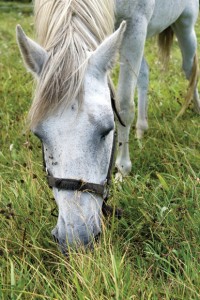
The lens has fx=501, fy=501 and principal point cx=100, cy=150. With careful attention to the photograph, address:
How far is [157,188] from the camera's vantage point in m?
3.03

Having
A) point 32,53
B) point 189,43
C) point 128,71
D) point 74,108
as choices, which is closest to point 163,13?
point 128,71

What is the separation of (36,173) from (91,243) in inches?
46.6

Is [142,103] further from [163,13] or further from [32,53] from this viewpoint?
[32,53]

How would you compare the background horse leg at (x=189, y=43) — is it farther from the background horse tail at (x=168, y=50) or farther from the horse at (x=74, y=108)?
the horse at (x=74, y=108)

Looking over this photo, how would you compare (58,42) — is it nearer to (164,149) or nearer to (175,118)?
(164,149)

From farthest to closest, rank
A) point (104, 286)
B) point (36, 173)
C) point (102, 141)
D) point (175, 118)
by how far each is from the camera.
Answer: point (175, 118) < point (36, 173) < point (102, 141) < point (104, 286)

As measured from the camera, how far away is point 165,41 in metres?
4.95

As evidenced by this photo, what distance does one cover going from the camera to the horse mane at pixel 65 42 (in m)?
2.24

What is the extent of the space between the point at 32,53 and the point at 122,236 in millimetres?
1031

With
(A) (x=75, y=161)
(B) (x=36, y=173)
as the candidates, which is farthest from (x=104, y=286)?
(B) (x=36, y=173)

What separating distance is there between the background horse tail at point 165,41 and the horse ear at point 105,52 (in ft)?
8.81

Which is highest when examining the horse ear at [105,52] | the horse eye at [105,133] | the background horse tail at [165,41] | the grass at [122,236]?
the horse ear at [105,52]

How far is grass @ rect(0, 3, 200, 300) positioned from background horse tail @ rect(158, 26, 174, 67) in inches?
33.0

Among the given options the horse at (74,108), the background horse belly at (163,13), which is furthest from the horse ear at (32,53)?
the background horse belly at (163,13)
